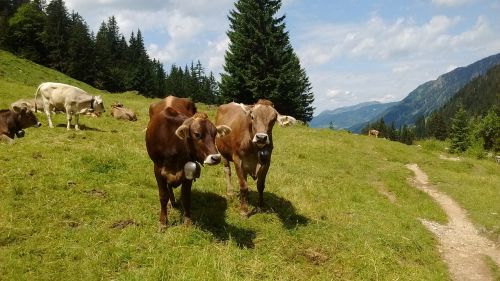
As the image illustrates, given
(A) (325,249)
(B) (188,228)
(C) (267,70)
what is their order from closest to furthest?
(B) (188,228) < (A) (325,249) < (C) (267,70)

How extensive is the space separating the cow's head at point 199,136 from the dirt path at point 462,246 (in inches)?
275

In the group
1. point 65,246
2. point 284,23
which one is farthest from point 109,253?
point 284,23

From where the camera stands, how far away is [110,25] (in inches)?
4870

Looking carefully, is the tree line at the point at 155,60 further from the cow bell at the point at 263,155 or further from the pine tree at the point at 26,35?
the cow bell at the point at 263,155

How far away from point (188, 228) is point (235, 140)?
9.98 feet

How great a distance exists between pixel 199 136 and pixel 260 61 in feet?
121

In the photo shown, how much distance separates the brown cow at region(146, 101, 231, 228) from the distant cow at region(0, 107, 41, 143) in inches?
342

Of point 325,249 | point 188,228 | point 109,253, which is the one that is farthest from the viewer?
point 325,249

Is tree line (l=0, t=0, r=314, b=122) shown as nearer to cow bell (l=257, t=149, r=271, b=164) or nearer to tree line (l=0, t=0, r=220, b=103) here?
tree line (l=0, t=0, r=220, b=103)

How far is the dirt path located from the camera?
1056 centimetres

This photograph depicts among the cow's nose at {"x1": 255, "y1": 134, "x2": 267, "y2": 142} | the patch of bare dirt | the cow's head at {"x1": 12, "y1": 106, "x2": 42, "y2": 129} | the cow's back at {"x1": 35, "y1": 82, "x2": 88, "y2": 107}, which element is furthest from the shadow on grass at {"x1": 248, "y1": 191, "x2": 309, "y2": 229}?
the cow's back at {"x1": 35, "y1": 82, "x2": 88, "y2": 107}

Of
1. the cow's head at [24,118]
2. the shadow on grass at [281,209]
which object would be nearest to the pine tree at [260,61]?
the cow's head at [24,118]

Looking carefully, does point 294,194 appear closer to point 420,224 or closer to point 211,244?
point 420,224

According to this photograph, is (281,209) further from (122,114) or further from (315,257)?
(122,114)
